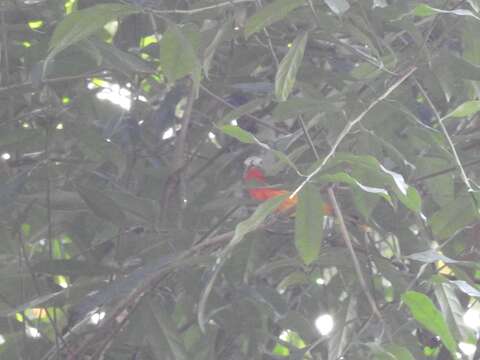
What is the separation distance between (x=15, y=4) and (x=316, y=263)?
1.85 ft

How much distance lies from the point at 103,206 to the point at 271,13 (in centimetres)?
41

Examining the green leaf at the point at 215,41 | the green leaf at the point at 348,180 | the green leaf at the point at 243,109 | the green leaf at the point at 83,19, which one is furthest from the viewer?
the green leaf at the point at 243,109

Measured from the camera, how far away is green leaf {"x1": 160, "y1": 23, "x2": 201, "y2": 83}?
1.14 meters

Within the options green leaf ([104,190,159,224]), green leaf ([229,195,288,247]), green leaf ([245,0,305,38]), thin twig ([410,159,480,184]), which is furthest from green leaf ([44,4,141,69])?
thin twig ([410,159,480,184])

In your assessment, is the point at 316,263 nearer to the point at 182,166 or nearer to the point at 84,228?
the point at 182,166

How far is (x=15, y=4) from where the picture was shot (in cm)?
147

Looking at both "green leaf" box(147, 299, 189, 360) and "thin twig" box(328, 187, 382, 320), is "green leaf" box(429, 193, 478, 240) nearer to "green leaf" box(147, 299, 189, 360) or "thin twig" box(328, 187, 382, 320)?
"thin twig" box(328, 187, 382, 320)

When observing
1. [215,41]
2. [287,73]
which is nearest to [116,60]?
[215,41]

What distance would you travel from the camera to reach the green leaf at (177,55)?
3.75ft

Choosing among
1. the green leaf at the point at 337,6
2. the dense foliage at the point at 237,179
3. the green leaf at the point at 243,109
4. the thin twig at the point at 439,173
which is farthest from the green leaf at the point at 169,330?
the green leaf at the point at 337,6

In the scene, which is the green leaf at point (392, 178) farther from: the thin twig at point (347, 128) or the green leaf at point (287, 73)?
the green leaf at point (287, 73)

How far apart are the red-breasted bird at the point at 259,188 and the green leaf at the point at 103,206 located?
0.18 meters

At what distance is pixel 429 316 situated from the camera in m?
1.02

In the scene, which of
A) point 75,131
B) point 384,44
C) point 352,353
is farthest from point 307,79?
point 352,353
